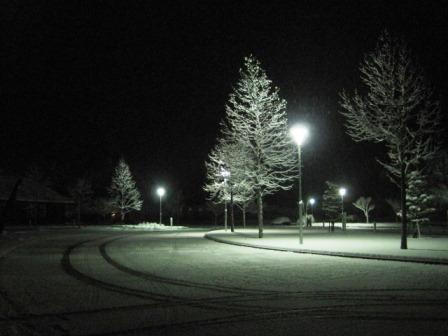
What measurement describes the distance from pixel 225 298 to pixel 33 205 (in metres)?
58.0

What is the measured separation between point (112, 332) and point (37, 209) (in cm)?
6160

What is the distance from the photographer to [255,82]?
32031mm

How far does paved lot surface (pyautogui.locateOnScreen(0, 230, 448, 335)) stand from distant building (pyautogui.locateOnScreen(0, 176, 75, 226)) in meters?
47.7

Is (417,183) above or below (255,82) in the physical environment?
below

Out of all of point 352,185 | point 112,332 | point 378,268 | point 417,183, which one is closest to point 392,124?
Answer: point 378,268

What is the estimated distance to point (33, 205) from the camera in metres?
62.8

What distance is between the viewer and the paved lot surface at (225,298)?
7441mm

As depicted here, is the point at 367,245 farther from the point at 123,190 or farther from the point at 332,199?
the point at 123,190

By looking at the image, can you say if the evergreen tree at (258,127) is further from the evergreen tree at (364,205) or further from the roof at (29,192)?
the evergreen tree at (364,205)

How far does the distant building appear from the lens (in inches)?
2411

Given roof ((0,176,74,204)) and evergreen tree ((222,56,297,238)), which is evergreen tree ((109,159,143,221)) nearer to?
roof ((0,176,74,204))

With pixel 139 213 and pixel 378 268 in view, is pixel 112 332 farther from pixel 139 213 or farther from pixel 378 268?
pixel 139 213

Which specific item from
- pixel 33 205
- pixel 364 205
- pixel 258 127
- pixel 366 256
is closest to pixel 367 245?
pixel 366 256

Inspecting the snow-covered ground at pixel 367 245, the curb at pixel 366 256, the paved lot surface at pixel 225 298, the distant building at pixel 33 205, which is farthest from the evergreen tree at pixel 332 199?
the paved lot surface at pixel 225 298
